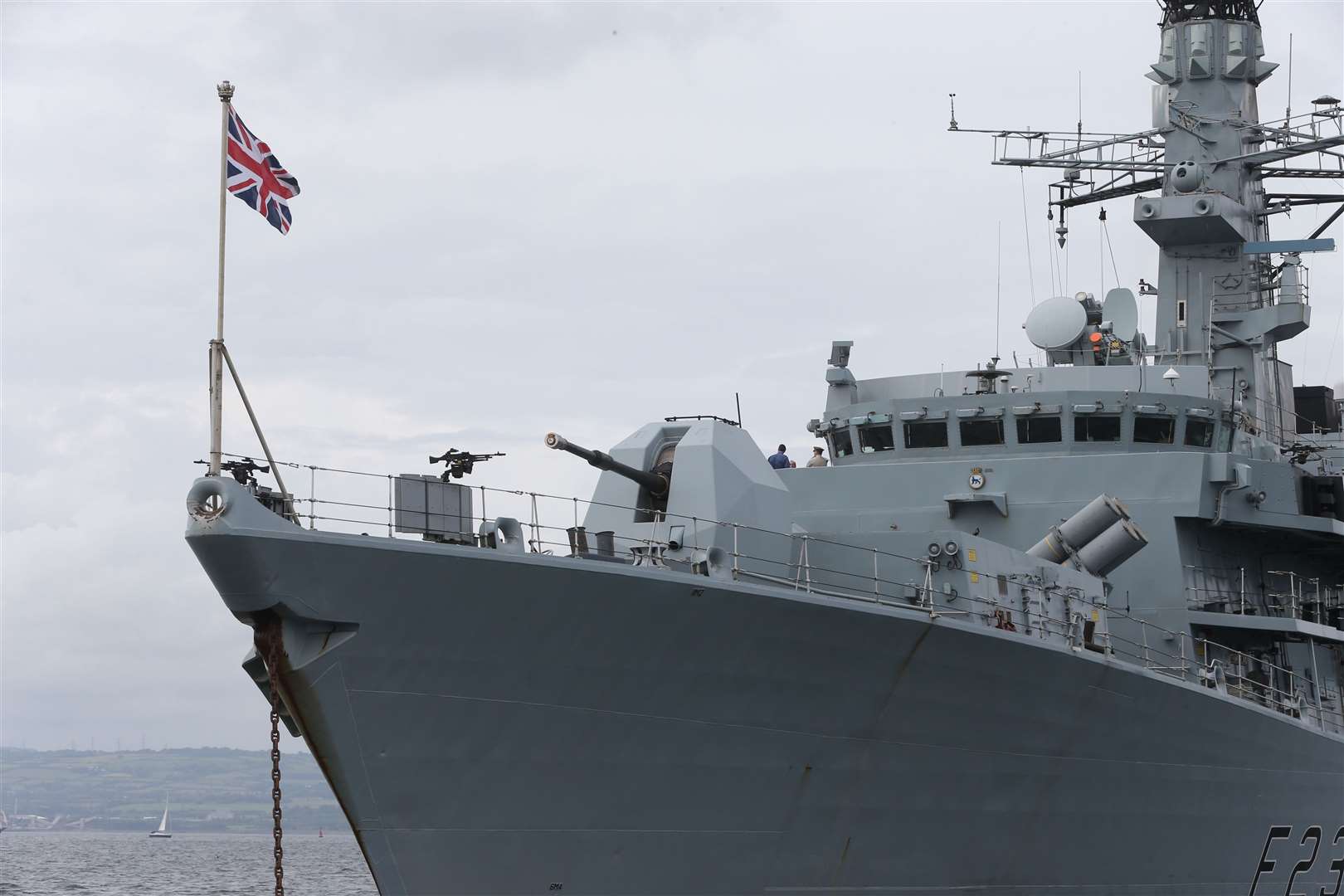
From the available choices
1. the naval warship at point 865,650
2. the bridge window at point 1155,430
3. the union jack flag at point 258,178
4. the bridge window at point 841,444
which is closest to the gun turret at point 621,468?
the naval warship at point 865,650

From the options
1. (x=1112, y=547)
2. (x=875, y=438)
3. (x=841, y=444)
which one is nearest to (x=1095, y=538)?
(x=1112, y=547)

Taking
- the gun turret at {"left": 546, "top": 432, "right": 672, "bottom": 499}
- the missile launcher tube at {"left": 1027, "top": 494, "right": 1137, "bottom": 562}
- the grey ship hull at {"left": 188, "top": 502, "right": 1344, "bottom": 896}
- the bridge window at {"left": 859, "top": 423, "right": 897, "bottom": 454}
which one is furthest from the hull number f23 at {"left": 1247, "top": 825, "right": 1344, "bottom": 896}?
the gun turret at {"left": 546, "top": 432, "right": 672, "bottom": 499}

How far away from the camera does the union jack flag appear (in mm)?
11008

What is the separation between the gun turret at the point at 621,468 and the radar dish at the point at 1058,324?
312 inches

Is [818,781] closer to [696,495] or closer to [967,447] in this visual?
[696,495]

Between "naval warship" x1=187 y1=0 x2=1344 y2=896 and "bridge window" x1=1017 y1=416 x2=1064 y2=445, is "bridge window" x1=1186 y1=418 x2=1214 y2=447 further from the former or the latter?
"bridge window" x1=1017 y1=416 x2=1064 y2=445

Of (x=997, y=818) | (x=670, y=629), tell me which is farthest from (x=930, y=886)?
(x=670, y=629)

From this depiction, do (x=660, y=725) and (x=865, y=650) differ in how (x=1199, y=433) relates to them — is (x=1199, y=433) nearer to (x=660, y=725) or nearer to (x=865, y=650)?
(x=865, y=650)

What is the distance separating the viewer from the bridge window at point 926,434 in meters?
17.5

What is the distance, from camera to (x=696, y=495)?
1323cm

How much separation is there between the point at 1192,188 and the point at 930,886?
41.6 ft

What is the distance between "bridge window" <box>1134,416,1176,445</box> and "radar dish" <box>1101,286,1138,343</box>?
10.8 feet

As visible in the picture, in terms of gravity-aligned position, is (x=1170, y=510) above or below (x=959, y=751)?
above

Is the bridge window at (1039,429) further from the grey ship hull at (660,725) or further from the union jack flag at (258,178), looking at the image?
the union jack flag at (258,178)
